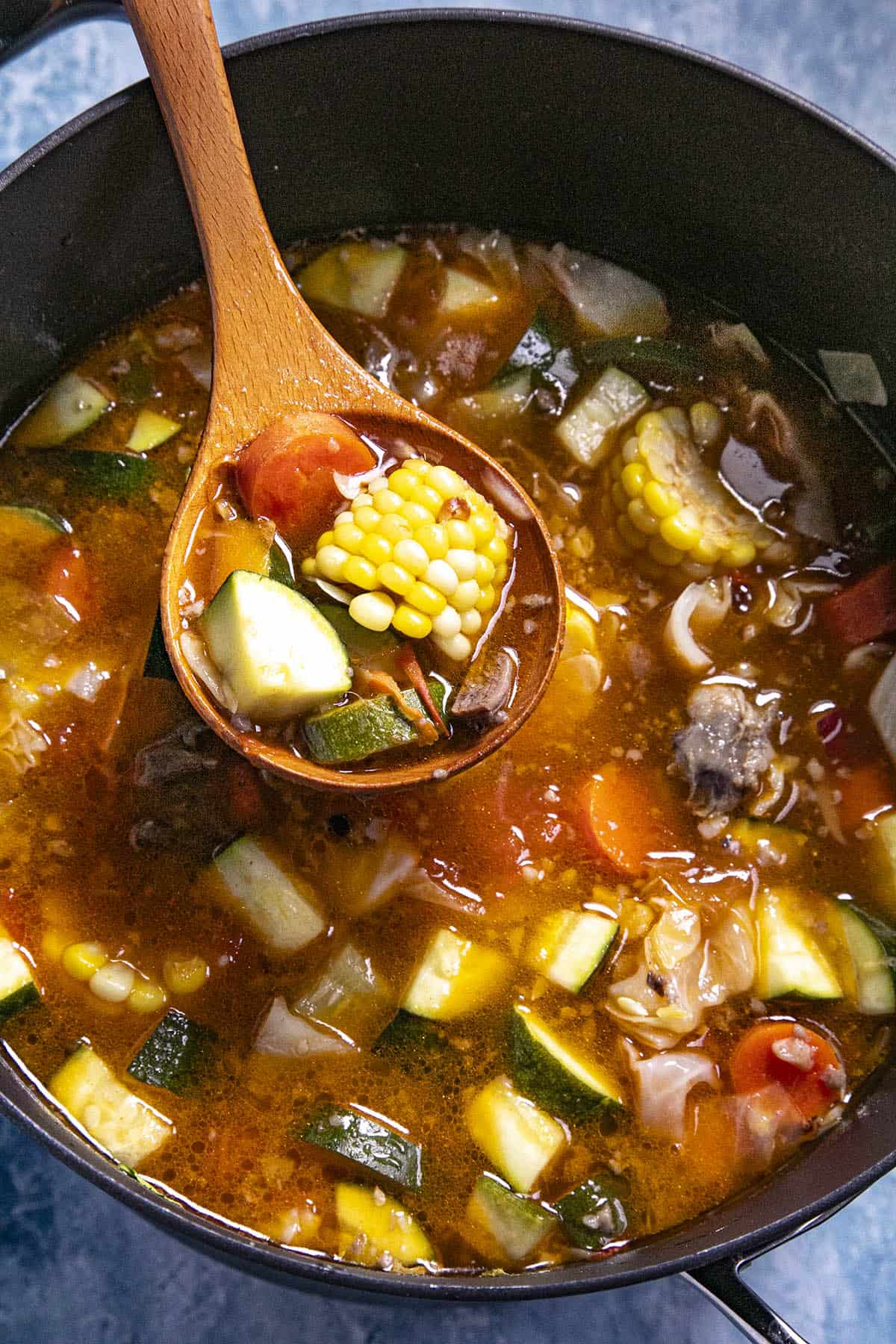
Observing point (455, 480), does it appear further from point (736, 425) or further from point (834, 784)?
point (834, 784)

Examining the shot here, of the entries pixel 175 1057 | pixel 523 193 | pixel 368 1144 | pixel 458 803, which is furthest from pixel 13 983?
pixel 523 193

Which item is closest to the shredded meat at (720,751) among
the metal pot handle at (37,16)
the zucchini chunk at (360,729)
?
the zucchini chunk at (360,729)

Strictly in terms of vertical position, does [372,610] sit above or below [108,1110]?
above

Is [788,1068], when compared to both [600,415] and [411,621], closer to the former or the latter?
[411,621]

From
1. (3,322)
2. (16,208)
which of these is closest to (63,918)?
(3,322)

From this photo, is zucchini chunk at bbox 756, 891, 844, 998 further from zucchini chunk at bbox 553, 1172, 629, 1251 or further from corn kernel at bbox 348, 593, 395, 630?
corn kernel at bbox 348, 593, 395, 630

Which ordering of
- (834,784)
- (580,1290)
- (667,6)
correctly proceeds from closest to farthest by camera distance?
(580,1290), (834,784), (667,6)

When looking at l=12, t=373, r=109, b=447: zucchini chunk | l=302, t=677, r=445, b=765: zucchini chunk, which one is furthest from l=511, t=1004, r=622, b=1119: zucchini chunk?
l=12, t=373, r=109, b=447: zucchini chunk
